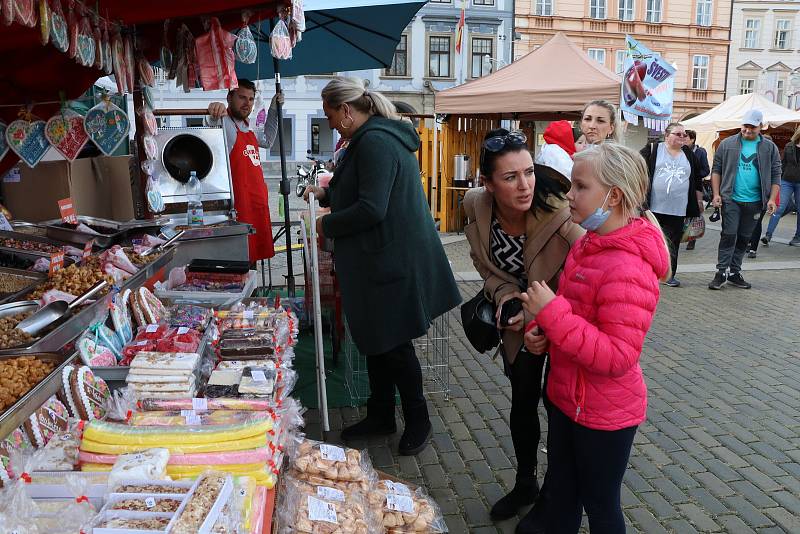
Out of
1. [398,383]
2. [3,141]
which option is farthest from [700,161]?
[3,141]

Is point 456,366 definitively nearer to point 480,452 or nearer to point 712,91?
point 480,452

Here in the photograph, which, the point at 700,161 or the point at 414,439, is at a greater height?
the point at 700,161

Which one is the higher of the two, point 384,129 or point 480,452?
point 384,129

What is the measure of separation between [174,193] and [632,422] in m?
4.30

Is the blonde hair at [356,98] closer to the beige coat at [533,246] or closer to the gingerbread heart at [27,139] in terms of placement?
the beige coat at [533,246]

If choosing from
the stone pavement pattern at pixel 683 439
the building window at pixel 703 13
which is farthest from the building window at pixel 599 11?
the stone pavement pattern at pixel 683 439

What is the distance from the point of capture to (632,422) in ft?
7.28

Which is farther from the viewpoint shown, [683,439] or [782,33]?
[782,33]

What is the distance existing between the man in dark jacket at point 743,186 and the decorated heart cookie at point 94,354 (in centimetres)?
732

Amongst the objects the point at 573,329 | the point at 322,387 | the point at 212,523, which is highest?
the point at 573,329

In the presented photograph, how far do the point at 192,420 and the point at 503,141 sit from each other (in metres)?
1.69

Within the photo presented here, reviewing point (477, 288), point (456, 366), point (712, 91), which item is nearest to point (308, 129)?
point (712, 91)

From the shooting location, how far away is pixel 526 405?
2.98m

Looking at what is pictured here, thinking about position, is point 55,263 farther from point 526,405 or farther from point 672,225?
point 672,225
